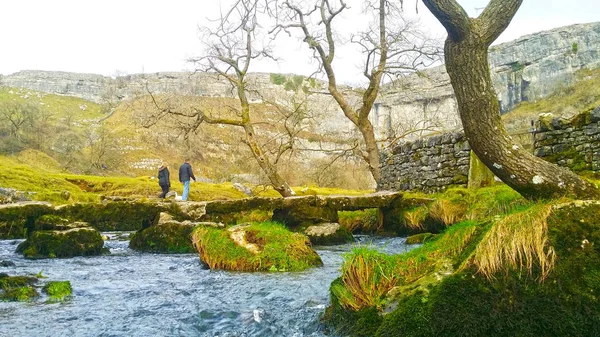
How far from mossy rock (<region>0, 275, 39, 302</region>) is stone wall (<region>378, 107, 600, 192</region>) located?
1225cm

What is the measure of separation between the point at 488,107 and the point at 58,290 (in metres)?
6.20

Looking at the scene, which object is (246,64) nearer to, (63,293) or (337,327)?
(63,293)

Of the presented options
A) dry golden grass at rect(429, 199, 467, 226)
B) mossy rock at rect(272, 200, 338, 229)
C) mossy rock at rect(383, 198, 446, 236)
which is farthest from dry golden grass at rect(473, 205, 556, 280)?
mossy rock at rect(272, 200, 338, 229)

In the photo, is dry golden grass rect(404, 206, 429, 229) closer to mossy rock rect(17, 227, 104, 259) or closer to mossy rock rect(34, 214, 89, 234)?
mossy rock rect(17, 227, 104, 259)

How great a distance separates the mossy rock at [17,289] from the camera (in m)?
5.81

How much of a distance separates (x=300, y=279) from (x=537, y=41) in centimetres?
13924

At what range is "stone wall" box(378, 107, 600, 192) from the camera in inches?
459

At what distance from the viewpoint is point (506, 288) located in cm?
363

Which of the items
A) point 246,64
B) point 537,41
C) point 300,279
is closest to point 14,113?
point 246,64

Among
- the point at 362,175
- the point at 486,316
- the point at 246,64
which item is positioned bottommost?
the point at 362,175

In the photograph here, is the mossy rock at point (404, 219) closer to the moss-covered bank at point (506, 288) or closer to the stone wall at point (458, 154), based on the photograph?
the stone wall at point (458, 154)

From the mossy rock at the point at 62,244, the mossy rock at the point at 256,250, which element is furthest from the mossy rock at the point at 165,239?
the mossy rock at the point at 256,250

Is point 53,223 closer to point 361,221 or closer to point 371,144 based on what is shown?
point 361,221

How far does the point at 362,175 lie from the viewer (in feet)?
150
